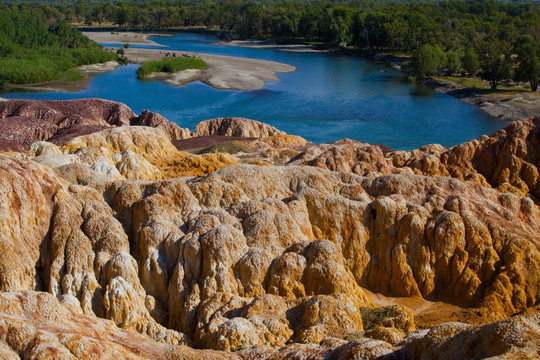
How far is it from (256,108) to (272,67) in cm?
4010

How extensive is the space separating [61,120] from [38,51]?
7777 cm

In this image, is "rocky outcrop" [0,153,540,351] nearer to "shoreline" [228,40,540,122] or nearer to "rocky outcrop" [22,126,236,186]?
"rocky outcrop" [22,126,236,186]

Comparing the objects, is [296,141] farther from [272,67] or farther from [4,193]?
[272,67]

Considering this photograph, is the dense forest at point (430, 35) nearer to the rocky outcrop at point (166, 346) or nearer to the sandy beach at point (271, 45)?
the sandy beach at point (271, 45)

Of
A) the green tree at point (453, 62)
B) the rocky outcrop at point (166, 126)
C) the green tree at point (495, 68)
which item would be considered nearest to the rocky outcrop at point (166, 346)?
the rocky outcrop at point (166, 126)

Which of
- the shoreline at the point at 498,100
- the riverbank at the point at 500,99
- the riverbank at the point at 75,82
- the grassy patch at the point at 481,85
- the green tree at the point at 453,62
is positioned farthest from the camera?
the green tree at the point at 453,62

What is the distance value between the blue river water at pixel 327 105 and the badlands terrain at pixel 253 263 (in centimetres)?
4840

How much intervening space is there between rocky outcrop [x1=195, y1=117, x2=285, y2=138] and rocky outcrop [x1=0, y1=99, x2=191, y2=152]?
2.27m

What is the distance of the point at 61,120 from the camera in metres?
62.3

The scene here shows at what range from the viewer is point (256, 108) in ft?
309

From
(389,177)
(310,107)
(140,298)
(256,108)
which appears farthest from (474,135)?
(140,298)

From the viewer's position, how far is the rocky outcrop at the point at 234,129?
6531cm

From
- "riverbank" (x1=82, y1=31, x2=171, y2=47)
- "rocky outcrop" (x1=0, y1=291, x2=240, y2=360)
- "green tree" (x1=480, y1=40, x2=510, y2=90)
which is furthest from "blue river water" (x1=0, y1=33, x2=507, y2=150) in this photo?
"rocky outcrop" (x1=0, y1=291, x2=240, y2=360)

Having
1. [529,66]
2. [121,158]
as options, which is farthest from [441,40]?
[121,158]
